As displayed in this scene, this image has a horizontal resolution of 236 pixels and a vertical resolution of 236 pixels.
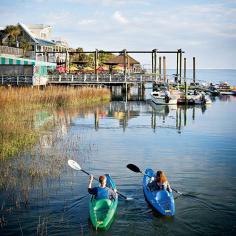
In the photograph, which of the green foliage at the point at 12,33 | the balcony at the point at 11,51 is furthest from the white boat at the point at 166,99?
the green foliage at the point at 12,33

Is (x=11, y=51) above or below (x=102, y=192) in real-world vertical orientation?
above

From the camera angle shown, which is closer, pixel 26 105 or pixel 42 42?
pixel 26 105

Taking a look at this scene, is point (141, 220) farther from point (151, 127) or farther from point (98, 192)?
point (151, 127)

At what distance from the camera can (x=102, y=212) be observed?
11.3m

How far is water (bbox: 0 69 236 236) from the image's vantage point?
11.5 meters

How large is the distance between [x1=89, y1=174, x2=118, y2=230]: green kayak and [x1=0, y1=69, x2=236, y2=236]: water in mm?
215

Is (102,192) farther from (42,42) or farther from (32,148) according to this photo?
(42,42)

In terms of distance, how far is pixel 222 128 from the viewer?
30.9 m

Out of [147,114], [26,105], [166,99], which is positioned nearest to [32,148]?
[26,105]

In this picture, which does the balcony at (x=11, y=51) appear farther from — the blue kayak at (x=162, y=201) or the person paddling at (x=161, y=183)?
the blue kayak at (x=162, y=201)

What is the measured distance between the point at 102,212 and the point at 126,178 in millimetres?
4858

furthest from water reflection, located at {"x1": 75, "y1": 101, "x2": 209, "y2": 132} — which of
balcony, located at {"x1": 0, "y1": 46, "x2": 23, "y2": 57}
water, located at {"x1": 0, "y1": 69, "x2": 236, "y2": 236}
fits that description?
balcony, located at {"x1": 0, "y1": 46, "x2": 23, "y2": 57}

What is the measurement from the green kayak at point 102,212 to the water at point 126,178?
0.71ft

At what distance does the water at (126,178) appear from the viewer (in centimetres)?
1147
